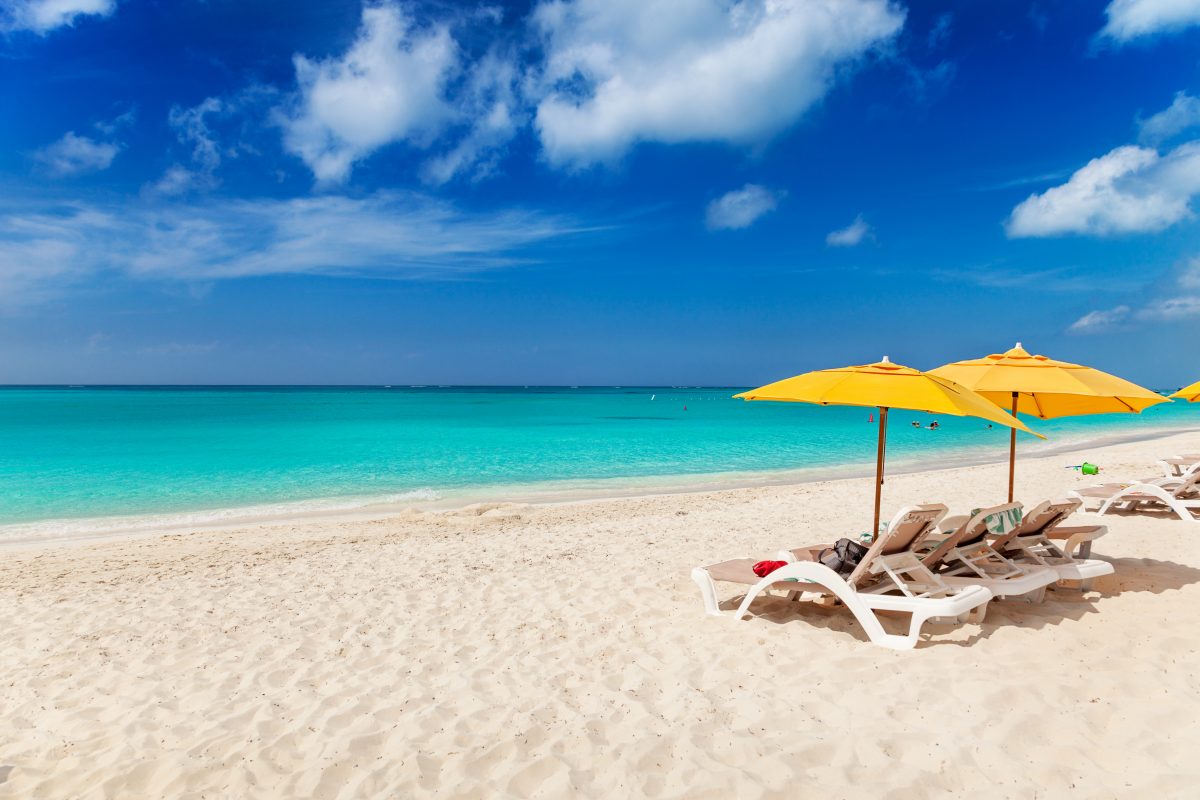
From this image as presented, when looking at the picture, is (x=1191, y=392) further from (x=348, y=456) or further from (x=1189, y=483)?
(x=348, y=456)

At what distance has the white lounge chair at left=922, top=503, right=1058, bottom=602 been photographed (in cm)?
532

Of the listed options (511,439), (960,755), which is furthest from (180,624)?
(511,439)

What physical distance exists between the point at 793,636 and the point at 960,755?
172cm

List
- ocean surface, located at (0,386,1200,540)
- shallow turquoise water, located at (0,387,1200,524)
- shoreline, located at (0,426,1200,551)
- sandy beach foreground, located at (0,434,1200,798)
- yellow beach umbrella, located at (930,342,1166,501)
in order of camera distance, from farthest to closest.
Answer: shallow turquoise water, located at (0,387,1200,524), ocean surface, located at (0,386,1200,540), shoreline, located at (0,426,1200,551), yellow beach umbrella, located at (930,342,1166,501), sandy beach foreground, located at (0,434,1200,798)

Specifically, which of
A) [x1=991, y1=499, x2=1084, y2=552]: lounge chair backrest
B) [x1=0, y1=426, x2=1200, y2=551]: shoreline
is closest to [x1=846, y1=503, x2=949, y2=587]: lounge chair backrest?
[x1=991, y1=499, x2=1084, y2=552]: lounge chair backrest

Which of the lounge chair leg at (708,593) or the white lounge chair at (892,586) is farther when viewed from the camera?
→ the lounge chair leg at (708,593)

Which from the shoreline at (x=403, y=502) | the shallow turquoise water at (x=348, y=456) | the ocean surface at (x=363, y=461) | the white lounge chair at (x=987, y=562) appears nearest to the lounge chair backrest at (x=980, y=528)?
the white lounge chair at (x=987, y=562)

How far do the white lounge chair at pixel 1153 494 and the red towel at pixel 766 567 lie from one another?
19.9 ft

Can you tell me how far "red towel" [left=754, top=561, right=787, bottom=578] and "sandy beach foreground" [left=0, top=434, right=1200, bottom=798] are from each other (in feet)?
1.07

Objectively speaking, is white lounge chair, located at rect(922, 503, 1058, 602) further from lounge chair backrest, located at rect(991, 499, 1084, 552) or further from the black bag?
the black bag

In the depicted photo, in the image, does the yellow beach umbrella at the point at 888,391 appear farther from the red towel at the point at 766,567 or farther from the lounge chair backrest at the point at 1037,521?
the red towel at the point at 766,567

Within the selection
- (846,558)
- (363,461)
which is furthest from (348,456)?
(846,558)

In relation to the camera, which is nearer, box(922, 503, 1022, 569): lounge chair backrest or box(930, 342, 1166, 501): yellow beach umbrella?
box(922, 503, 1022, 569): lounge chair backrest

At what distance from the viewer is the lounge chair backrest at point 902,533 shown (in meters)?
4.99
